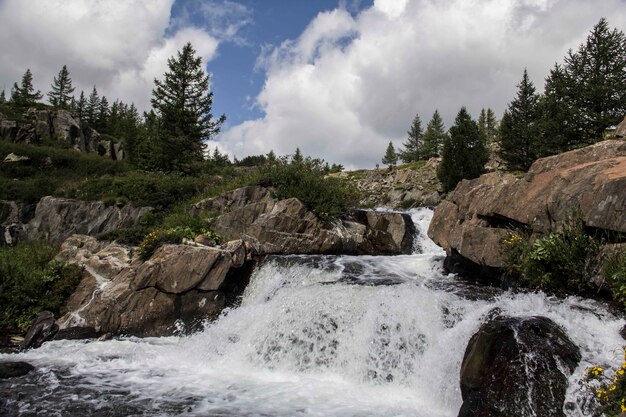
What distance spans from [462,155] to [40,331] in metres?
39.1

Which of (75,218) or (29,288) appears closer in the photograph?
(29,288)

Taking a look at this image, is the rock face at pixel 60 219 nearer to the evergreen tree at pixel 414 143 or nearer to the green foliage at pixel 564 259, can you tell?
the green foliage at pixel 564 259

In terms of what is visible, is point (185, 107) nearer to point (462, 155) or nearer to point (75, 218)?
point (75, 218)

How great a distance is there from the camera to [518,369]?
635 centimetres

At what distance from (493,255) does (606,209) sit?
3284 millimetres

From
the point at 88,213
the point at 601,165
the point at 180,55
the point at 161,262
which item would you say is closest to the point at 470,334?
the point at 601,165

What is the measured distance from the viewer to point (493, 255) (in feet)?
37.0

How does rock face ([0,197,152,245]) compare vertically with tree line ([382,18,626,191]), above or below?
below

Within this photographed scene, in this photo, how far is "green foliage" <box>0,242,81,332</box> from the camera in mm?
13578

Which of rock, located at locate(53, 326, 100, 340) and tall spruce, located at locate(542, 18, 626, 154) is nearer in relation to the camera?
rock, located at locate(53, 326, 100, 340)

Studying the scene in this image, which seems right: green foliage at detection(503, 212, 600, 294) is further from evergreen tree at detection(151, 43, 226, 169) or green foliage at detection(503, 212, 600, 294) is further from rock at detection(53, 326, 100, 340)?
evergreen tree at detection(151, 43, 226, 169)

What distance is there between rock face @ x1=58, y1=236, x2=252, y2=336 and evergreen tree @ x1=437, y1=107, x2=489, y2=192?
3194cm

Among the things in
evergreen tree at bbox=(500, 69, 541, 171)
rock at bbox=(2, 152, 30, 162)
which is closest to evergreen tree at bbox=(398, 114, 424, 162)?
evergreen tree at bbox=(500, 69, 541, 171)

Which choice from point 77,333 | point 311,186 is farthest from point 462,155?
point 77,333
